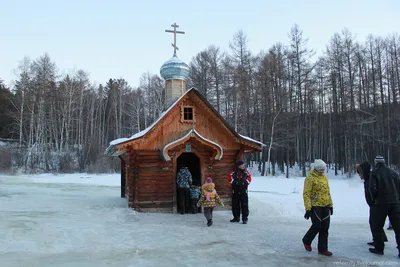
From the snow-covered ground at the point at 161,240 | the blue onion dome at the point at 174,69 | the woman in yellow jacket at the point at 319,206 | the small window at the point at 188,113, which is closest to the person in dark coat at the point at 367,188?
the snow-covered ground at the point at 161,240

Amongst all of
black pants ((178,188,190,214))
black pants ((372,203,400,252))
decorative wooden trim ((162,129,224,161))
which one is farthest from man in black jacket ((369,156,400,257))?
black pants ((178,188,190,214))

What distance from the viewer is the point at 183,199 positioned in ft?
40.3

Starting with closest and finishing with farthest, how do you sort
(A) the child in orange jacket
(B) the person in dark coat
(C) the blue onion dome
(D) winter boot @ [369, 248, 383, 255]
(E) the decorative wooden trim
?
1. (D) winter boot @ [369, 248, 383, 255]
2. (B) the person in dark coat
3. (A) the child in orange jacket
4. (E) the decorative wooden trim
5. (C) the blue onion dome

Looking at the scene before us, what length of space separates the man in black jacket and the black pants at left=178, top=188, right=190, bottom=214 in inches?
274

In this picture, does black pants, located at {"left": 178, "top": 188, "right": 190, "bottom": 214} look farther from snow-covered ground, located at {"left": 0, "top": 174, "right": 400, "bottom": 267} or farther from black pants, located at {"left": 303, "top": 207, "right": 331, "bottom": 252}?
black pants, located at {"left": 303, "top": 207, "right": 331, "bottom": 252}

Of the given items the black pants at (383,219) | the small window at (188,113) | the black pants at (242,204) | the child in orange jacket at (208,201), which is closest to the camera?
the black pants at (383,219)

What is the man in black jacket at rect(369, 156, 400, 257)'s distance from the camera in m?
6.39

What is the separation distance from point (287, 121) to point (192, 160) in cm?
1924

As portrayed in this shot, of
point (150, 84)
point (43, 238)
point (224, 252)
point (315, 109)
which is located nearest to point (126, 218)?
point (43, 238)

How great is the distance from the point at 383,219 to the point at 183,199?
7187 mm

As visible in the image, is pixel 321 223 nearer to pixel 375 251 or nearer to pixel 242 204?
pixel 375 251

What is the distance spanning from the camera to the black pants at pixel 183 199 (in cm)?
1228

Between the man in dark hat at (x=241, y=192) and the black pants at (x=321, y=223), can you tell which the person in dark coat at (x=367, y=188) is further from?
the man in dark hat at (x=241, y=192)

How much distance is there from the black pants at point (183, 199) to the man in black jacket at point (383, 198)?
6959 millimetres
